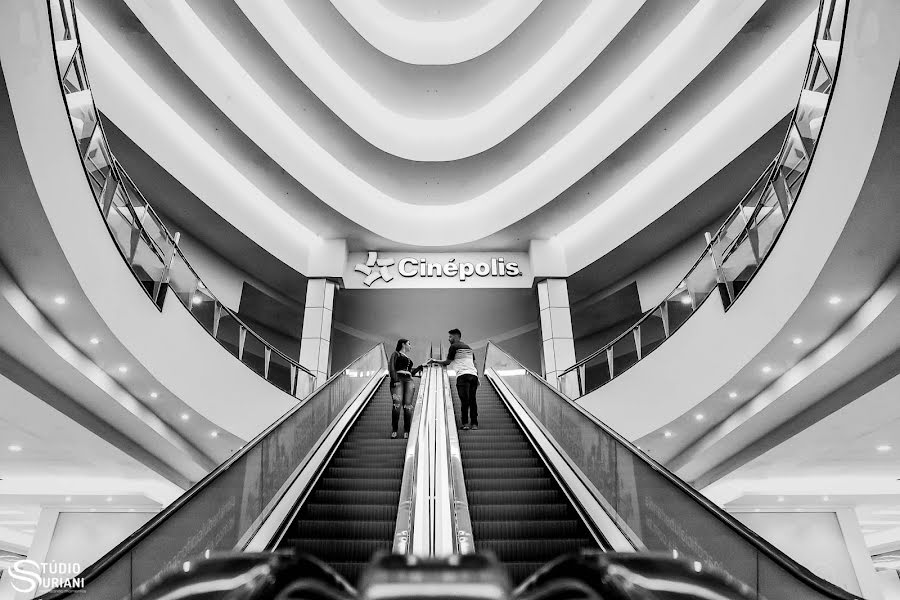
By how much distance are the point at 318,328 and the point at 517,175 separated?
662 centimetres

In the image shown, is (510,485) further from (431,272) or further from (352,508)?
(431,272)

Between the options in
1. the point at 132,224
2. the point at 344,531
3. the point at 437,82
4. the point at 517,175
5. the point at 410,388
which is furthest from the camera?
the point at 517,175

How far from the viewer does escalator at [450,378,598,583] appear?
4.47 meters

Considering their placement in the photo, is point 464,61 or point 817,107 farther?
point 464,61

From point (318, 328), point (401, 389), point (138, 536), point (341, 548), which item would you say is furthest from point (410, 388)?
point (318, 328)

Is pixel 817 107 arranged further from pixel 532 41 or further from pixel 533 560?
pixel 532 41

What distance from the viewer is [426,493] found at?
15.8ft

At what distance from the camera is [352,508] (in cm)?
521

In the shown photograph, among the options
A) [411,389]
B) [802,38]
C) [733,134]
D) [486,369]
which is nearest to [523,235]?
[486,369]

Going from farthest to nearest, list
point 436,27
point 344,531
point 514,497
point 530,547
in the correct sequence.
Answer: point 436,27
point 514,497
point 344,531
point 530,547

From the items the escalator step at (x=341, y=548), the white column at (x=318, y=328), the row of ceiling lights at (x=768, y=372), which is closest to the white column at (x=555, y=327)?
the row of ceiling lights at (x=768, y=372)

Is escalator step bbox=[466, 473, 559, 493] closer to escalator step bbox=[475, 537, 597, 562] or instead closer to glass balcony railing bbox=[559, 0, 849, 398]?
escalator step bbox=[475, 537, 597, 562]

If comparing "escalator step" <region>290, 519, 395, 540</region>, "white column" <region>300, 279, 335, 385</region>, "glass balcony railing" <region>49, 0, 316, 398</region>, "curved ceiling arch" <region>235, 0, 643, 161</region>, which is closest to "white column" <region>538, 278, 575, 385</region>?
"curved ceiling arch" <region>235, 0, 643, 161</region>

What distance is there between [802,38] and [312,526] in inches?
474
